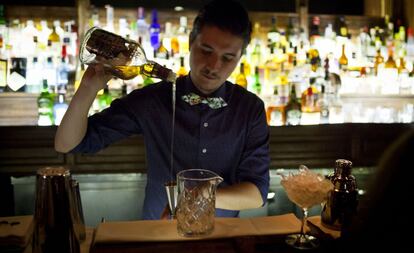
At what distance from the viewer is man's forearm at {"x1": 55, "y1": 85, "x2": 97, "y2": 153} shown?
1381mm

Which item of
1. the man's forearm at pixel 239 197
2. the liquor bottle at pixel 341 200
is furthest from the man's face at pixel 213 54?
the liquor bottle at pixel 341 200

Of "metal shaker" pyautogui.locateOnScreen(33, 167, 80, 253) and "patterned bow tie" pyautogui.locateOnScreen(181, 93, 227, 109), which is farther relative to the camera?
"patterned bow tie" pyautogui.locateOnScreen(181, 93, 227, 109)

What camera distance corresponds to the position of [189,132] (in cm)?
170

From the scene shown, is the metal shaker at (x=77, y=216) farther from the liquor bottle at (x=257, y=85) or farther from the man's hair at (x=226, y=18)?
the liquor bottle at (x=257, y=85)

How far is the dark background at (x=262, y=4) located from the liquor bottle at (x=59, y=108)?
2.59 feet

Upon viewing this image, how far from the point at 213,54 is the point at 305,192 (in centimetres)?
65

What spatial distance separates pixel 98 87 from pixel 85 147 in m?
0.27

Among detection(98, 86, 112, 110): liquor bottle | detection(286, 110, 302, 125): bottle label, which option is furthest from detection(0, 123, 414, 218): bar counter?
detection(98, 86, 112, 110): liquor bottle

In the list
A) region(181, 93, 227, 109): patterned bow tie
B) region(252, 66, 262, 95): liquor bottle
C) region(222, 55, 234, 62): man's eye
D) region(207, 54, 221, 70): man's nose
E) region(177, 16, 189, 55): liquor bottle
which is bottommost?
region(181, 93, 227, 109): patterned bow tie

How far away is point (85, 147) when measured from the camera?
5.07 ft

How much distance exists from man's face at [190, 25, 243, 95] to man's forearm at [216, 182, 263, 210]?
1.33ft

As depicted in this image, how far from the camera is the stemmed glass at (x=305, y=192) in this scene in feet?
3.59

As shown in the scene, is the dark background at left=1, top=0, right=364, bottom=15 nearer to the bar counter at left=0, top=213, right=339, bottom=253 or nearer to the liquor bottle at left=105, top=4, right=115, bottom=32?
the liquor bottle at left=105, top=4, right=115, bottom=32

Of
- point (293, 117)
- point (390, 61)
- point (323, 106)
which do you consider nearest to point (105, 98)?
point (293, 117)
